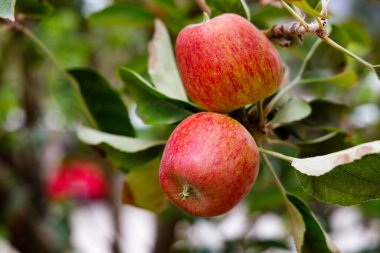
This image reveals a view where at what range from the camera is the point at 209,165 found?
1.66 feet

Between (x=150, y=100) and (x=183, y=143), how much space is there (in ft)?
0.57

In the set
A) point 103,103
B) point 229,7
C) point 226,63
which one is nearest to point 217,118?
point 226,63

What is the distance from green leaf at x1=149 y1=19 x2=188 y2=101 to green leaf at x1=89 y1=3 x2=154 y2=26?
10.3 inches

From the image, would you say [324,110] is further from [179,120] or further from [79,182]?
[79,182]

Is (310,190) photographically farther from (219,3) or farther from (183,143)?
(219,3)

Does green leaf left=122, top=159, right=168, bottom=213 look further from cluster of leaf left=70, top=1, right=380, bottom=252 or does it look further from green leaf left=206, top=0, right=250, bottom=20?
green leaf left=206, top=0, right=250, bottom=20

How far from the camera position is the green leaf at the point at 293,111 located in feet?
2.14

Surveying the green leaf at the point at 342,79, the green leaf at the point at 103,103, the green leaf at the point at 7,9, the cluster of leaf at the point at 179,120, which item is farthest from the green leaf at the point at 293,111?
the green leaf at the point at 7,9

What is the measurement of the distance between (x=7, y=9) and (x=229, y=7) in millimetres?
260

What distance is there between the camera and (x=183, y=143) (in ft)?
1.72

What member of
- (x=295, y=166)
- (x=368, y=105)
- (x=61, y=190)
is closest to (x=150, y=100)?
(x=295, y=166)

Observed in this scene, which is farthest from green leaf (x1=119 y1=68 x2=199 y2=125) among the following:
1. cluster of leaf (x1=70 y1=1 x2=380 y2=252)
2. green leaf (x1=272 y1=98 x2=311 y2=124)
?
green leaf (x1=272 y1=98 x2=311 y2=124)

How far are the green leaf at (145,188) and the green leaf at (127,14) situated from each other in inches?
14.8

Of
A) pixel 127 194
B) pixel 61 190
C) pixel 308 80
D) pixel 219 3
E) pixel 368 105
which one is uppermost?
pixel 219 3
